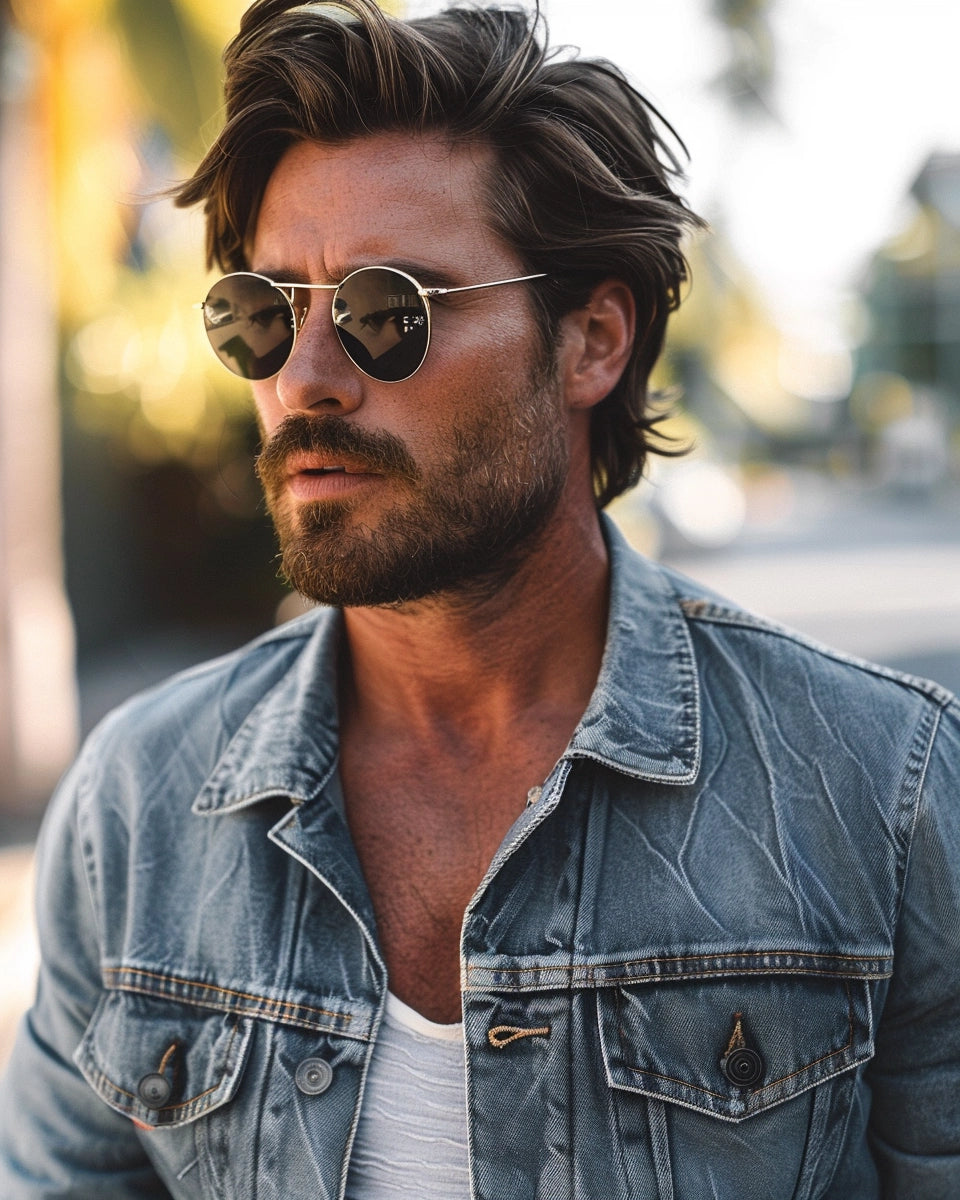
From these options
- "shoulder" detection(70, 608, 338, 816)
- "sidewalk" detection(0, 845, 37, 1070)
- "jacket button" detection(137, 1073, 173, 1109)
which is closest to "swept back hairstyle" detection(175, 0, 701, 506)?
"shoulder" detection(70, 608, 338, 816)

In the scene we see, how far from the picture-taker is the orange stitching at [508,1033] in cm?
168

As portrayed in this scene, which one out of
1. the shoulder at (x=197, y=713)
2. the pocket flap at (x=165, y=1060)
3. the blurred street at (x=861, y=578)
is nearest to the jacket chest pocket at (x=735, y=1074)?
the pocket flap at (x=165, y=1060)

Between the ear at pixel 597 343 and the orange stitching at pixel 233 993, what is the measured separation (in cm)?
120

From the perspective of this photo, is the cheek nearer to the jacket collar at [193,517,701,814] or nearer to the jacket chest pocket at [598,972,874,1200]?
the jacket collar at [193,517,701,814]

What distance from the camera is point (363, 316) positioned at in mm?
1890

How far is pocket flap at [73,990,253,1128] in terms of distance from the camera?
1780 mm

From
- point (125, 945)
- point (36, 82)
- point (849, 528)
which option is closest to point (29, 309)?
point (36, 82)

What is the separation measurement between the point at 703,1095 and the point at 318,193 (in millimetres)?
1611

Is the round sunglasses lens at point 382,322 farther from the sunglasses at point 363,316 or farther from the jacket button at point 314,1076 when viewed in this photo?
the jacket button at point 314,1076

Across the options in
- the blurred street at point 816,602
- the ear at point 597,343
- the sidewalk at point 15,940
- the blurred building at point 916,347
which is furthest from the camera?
the blurred building at point 916,347

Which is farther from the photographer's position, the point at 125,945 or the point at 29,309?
the point at 29,309

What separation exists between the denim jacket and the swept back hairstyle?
0.79m

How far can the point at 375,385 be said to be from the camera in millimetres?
1932

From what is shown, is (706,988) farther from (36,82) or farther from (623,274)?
(36,82)
